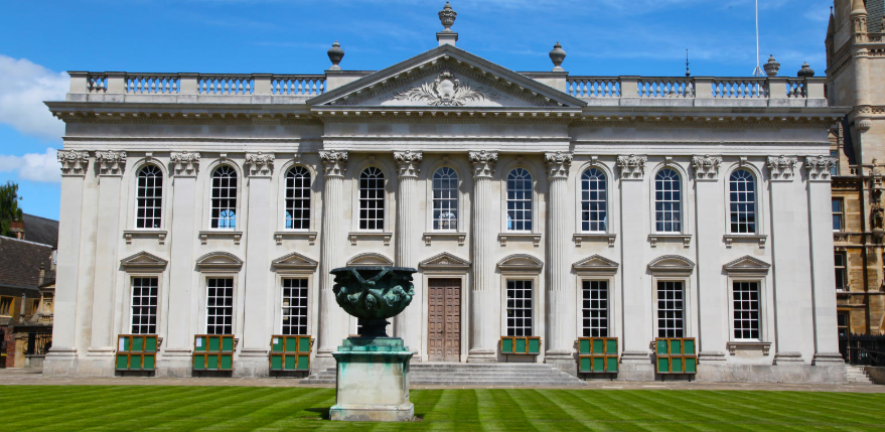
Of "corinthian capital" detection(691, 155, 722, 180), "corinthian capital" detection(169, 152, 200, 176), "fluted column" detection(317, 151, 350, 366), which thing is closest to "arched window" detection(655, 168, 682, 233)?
"corinthian capital" detection(691, 155, 722, 180)

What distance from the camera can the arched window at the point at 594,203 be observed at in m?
33.0

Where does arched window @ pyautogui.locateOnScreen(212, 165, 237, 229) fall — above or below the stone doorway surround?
above

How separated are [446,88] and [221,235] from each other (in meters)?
10.4

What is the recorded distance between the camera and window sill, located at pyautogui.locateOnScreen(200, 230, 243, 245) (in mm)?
32531

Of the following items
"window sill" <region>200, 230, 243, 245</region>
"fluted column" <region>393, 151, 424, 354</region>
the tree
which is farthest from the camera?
the tree

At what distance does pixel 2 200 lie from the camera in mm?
65125

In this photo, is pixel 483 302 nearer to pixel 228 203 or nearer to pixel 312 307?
pixel 312 307

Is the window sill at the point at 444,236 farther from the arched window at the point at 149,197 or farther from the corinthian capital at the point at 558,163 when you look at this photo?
the arched window at the point at 149,197

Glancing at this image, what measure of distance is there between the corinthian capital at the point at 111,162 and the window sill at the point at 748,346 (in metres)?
24.3

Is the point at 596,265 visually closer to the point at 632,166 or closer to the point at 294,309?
the point at 632,166

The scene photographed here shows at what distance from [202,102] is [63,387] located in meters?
12.7

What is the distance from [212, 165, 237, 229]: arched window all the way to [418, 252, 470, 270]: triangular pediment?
772 centimetres

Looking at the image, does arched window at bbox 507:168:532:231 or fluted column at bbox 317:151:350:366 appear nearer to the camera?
fluted column at bbox 317:151:350:366

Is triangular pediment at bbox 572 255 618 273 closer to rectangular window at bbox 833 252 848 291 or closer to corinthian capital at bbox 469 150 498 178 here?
corinthian capital at bbox 469 150 498 178
